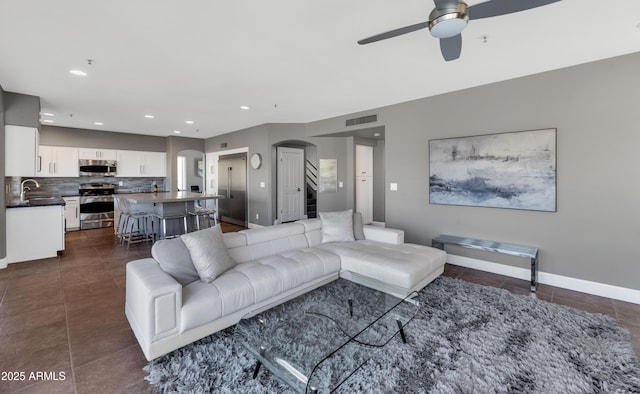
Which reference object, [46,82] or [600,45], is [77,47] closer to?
[46,82]

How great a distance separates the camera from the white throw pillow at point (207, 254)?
2.48 meters

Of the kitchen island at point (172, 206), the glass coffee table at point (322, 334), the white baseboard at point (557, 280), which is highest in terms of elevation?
the kitchen island at point (172, 206)

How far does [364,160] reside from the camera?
7.25 metres

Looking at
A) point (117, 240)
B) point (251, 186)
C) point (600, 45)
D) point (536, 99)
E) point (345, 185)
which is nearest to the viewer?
point (600, 45)

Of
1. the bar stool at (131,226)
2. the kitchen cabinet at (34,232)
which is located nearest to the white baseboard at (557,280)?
the bar stool at (131,226)

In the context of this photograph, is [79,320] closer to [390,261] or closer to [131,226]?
[390,261]

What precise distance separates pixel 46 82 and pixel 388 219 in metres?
5.55

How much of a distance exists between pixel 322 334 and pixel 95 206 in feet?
→ 25.3

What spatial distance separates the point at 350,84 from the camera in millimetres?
3949

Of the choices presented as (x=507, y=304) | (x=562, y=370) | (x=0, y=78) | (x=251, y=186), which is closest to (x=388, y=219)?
(x=507, y=304)

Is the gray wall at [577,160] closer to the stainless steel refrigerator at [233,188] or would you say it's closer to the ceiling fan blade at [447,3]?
the ceiling fan blade at [447,3]

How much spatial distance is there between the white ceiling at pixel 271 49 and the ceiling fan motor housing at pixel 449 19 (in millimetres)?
402

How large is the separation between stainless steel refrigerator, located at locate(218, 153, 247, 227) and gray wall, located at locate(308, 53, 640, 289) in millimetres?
5088

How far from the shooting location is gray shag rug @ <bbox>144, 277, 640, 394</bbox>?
1.80m
